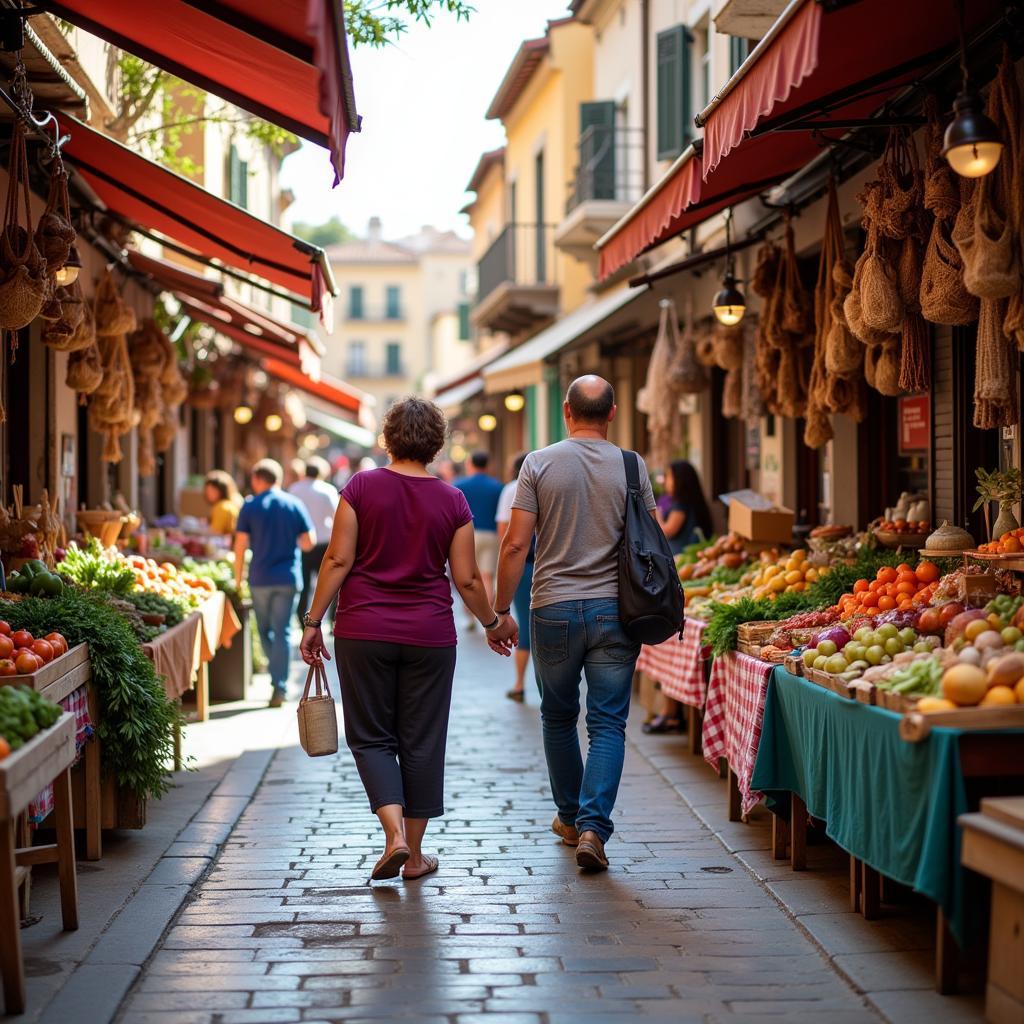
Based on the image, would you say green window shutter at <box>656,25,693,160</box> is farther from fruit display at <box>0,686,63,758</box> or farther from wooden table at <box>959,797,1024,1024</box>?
wooden table at <box>959,797,1024,1024</box>

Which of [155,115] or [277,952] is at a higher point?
[155,115]

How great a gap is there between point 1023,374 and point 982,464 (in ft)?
2.56

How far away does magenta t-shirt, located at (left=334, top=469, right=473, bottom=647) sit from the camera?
20.6 ft

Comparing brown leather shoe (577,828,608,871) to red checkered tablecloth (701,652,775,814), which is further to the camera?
red checkered tablecloth (701,652,775,814)

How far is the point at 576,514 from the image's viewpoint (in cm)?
666

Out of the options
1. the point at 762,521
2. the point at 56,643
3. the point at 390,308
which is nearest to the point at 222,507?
the point at 762,521

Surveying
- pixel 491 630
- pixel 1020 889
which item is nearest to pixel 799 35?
pixel 491 630

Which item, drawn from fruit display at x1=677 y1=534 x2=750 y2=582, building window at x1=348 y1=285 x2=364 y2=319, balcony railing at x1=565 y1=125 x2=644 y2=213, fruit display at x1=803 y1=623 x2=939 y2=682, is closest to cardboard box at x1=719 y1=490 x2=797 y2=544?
fruit display at x1=677 y1=534 x2=750 y2=582

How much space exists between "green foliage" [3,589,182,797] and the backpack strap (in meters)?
2.46

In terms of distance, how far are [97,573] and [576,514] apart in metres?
3.99

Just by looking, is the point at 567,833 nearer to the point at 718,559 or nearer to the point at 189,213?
the point at 718,559

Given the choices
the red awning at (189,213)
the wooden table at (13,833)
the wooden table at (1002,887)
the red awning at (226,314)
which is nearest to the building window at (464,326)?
the red awning at (226,314)

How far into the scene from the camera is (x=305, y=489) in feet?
51.1

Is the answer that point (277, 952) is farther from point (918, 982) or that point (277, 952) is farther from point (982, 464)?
point (982, 464)
